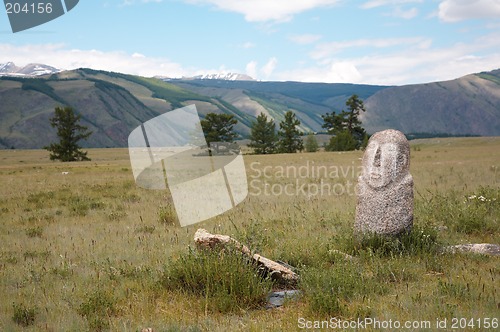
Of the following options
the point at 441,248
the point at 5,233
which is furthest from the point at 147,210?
the point at 441,248

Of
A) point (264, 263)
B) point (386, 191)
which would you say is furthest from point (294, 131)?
point (264, 263)

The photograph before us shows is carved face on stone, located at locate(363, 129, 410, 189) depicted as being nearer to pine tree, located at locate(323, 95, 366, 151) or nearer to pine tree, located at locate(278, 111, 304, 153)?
pine tree, located at locate(323, 95, 366, 151)

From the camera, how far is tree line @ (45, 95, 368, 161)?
68375 millimetres

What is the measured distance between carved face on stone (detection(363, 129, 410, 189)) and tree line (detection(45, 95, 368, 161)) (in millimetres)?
62222

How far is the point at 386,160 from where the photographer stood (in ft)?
28.0

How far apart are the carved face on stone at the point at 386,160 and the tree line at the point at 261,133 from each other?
62.2 metres

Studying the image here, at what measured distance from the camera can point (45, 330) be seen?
5188 mm

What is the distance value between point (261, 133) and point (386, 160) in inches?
3160

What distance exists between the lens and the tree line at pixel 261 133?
68375 mm

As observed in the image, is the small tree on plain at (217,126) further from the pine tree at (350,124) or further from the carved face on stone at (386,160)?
the carved face on stone at (386,160)

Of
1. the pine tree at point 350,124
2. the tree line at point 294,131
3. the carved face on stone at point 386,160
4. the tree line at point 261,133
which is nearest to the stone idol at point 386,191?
the carved face on stone at point 386,160

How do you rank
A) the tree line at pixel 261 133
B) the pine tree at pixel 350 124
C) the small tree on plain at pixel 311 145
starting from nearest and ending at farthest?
the tree line at pixel 261 133 → the pine tree at pixel 350 124 → the small tree on plain at pixel 311 145

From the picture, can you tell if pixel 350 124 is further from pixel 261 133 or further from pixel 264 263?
pixel 264 263

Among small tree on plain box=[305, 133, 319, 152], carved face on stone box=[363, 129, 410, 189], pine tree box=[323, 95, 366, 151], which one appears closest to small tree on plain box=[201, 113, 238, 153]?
pine tree box=[323, 95, 366, 151]
